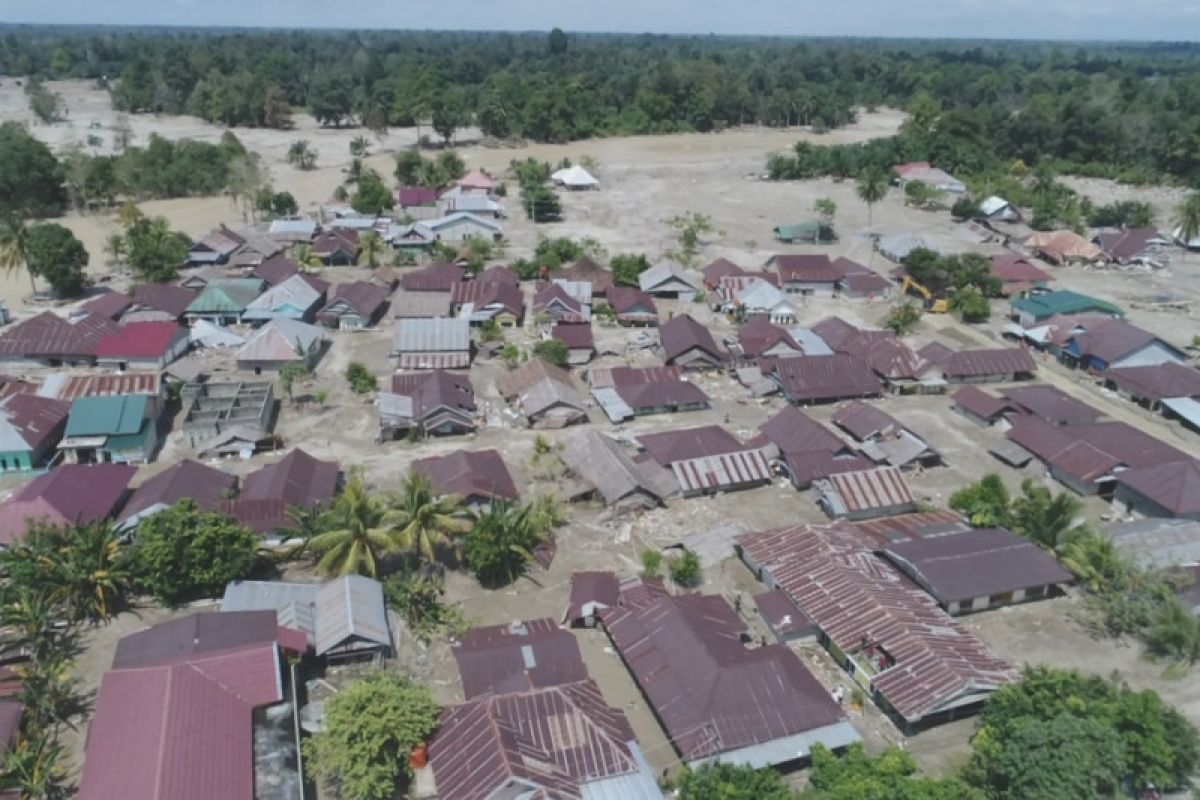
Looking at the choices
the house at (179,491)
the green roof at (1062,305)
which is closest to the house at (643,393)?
the house at (179,491)

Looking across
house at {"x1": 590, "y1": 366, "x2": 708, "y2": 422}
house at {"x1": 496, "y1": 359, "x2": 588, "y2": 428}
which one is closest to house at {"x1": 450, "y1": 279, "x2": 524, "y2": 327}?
house at {"x1": 496, "y1": 359, "x2": 588, "y2": 428}

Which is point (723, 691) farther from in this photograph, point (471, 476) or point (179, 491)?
point (179, 491)

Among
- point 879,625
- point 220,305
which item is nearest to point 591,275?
point 220,305

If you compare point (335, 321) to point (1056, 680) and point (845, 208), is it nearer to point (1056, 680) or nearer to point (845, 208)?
point (1056, 680)

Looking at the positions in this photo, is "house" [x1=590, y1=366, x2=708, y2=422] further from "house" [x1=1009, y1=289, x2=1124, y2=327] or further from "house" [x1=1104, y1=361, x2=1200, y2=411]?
"house" [x1=1009, y1=289, x2=1124, y2=327]

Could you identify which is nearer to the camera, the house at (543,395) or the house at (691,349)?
the house at (543,395)

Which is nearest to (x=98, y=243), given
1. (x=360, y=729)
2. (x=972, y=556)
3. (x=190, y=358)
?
(x=190, y=358)

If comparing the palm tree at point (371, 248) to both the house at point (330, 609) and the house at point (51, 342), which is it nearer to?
the house at point (51, 342)
